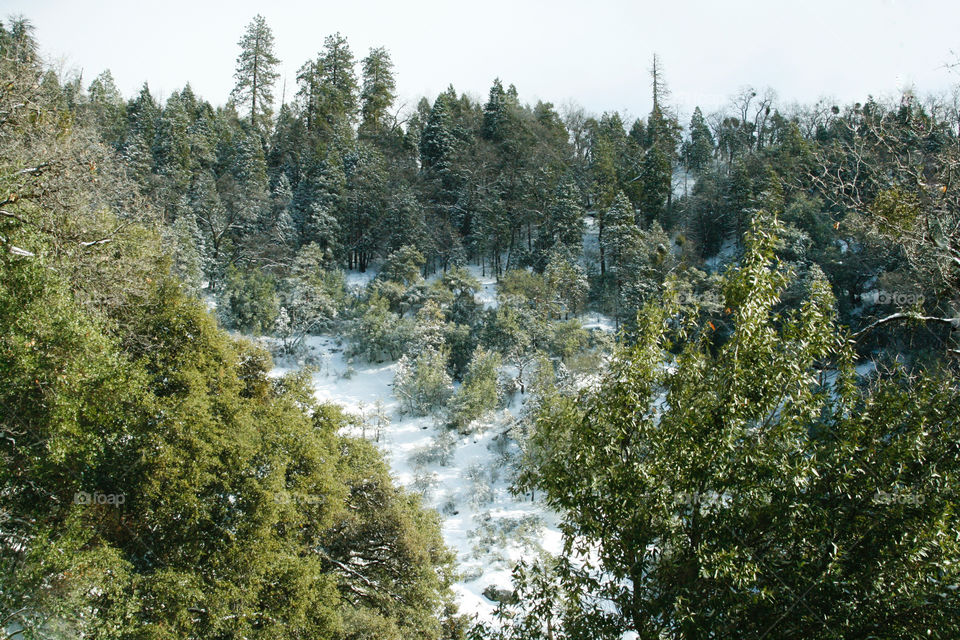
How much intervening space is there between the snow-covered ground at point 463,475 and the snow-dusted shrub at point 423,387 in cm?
61

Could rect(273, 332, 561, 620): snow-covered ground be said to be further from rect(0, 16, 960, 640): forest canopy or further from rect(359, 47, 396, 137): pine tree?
rect(359, 47, 396, 137): pine tree

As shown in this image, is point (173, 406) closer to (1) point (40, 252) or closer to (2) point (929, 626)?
(1) point (40, 252)

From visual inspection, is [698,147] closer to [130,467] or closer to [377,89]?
[377,89]

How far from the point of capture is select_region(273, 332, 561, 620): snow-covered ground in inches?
607

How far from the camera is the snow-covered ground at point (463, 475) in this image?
15.4 meters

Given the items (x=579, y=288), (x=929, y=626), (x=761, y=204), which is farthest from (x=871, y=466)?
(x=761, y=204)

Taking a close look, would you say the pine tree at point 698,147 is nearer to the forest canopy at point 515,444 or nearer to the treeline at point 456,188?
the treeline at point 456,188

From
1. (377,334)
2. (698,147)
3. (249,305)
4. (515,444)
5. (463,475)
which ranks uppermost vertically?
(698,147)

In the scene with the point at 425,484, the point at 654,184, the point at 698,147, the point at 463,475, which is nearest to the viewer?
the point at 425,484

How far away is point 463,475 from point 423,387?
4634 mm

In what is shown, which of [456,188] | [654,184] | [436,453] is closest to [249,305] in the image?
[436,453]

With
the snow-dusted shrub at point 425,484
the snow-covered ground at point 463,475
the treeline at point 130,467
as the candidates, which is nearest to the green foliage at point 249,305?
the snow-covered ground at point 463,475

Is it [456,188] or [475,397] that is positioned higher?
[456,188]

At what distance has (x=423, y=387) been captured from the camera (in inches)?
907
